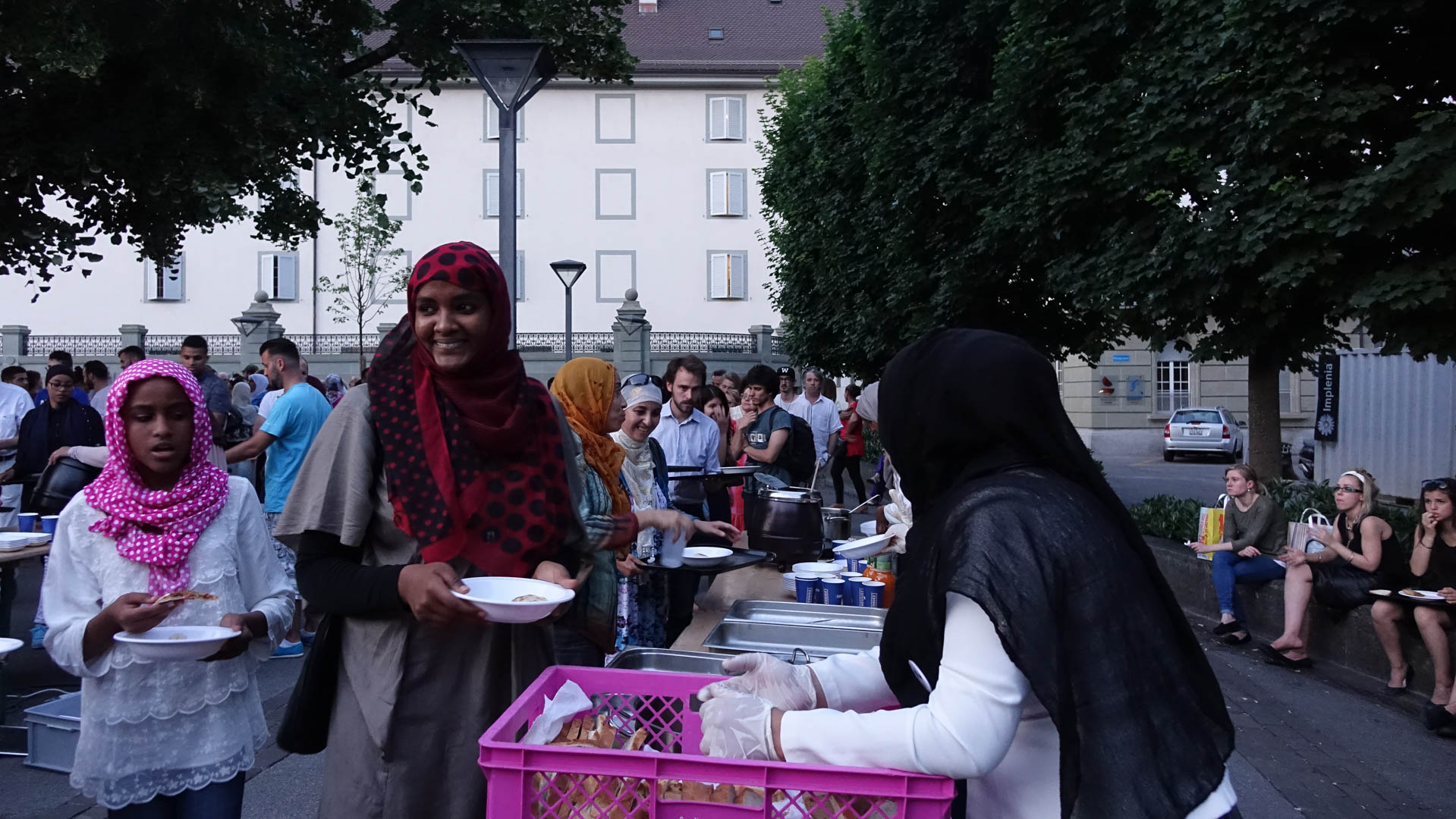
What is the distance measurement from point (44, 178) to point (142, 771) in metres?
8.44

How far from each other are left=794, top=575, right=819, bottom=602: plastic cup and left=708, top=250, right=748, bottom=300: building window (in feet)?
118

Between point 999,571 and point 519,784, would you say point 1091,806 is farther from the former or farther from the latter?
point 519,784

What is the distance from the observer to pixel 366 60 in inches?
437

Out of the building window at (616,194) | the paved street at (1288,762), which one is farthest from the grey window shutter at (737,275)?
the paved street at (1288,762)

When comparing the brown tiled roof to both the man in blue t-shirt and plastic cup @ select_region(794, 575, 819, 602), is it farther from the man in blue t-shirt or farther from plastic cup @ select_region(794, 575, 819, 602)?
plastic cup @ select_region(794, 575, 819, 602)

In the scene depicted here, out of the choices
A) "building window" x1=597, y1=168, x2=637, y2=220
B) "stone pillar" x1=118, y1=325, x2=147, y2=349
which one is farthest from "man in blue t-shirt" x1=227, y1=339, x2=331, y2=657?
"building window" x1=597, y1=168, x2=637, y2=220

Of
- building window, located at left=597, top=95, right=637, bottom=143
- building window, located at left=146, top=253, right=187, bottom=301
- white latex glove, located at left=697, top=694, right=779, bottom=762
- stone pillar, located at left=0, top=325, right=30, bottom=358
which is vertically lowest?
white latex glove, located at left=697, top=694, right=779, bottom=762

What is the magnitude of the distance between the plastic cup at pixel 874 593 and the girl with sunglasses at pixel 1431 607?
4.29 m

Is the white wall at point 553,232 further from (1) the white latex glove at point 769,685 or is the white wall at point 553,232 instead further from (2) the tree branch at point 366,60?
(1) the white latex glove at point 769,685

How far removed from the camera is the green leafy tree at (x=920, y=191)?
15.9 metres

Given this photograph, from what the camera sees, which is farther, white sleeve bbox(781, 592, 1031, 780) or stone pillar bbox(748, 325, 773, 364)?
stone pillar bbox(748, 325, 773, 364)

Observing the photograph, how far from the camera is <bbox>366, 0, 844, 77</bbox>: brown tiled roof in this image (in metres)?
40.5

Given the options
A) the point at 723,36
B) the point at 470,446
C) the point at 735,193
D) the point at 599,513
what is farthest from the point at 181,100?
the point at 723,36

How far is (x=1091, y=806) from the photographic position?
5.57ft
